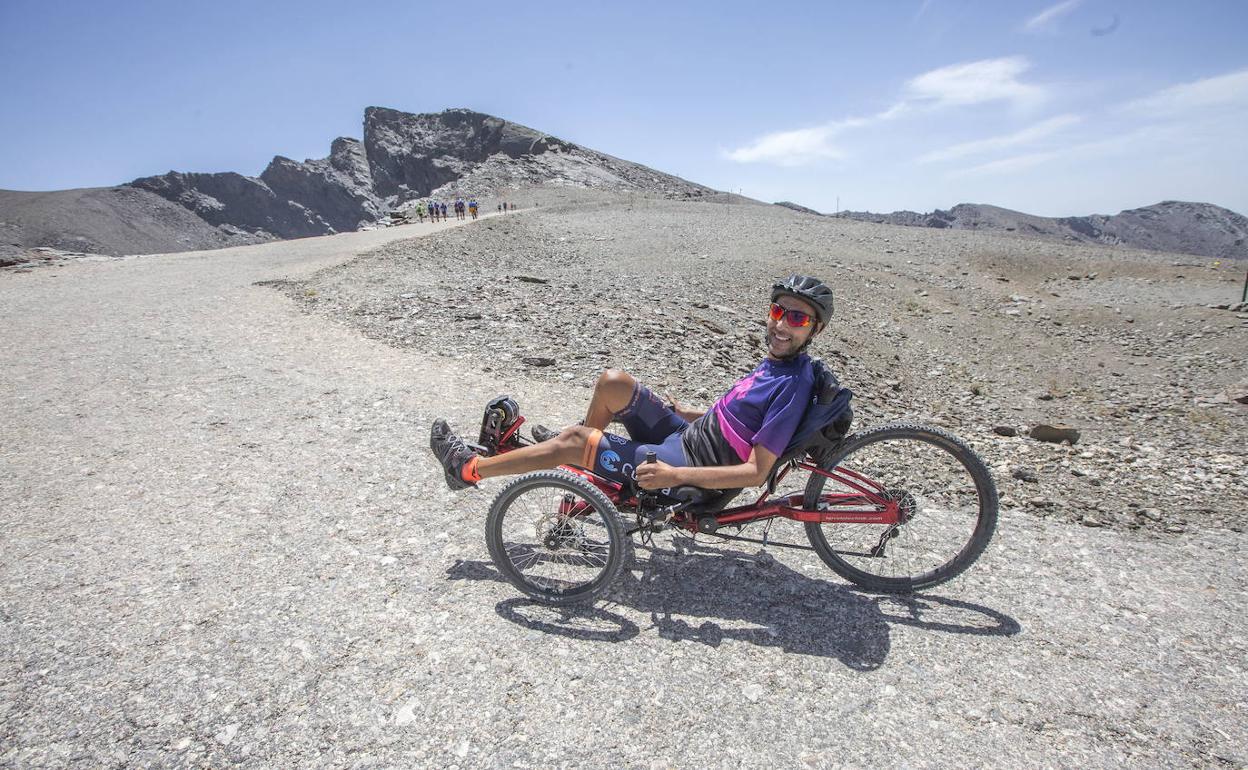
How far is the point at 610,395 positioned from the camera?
4332mm

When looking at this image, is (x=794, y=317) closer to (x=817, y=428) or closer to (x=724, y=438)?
(x=817, y=428)

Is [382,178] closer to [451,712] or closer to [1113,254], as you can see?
[1113,254]

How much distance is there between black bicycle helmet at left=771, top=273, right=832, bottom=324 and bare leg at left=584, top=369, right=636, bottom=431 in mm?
1203

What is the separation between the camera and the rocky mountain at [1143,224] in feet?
347

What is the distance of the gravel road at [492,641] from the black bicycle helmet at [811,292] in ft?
6.11

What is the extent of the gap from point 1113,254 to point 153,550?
32.2 m

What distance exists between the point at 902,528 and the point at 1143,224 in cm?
15358

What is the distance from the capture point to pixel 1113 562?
4375 mm

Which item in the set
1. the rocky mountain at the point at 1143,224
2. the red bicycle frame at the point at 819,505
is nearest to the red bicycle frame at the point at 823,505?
the red bicycle frame at the point at 819,505

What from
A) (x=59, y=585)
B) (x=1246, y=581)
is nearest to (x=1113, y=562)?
(x=1246, y=581)

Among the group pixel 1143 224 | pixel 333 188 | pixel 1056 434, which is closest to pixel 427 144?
pixel 333 188

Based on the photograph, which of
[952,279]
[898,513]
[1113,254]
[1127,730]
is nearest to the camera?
[1127,730]

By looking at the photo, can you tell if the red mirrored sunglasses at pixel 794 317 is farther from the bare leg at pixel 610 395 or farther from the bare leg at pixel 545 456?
the bare leg at pixel 545 456

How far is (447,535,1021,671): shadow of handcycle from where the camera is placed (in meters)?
3.58
